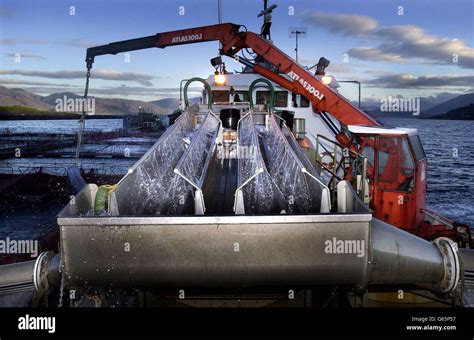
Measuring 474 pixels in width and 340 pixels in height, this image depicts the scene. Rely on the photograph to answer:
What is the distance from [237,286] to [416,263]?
1.48 metres

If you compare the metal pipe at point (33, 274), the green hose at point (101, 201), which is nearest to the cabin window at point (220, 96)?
the metal pipe at point (33, 274)

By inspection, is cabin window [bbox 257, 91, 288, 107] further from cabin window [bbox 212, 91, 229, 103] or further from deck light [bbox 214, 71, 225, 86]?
deck light [bbox 214, 71, 225, 86]

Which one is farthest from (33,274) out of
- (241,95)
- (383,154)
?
(241,95)

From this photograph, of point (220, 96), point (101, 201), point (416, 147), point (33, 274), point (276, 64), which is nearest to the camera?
point (101, 201)

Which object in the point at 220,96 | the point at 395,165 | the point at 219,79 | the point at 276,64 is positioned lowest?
the point at 395,165

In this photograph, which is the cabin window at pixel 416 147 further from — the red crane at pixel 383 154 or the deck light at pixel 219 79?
the deck light at pixel 219 79

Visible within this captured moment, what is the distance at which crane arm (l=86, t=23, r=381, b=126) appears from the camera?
9.13 meters

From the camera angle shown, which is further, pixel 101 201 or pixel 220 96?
pixel 220 96

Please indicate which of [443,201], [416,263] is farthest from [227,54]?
[443,201]

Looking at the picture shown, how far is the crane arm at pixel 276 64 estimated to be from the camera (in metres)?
9.13

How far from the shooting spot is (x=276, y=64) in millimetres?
10023

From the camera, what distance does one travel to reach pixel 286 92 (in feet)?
36.0

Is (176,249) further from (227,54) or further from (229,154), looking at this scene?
(227,54)

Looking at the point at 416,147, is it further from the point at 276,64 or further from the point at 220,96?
the point at 220,96
